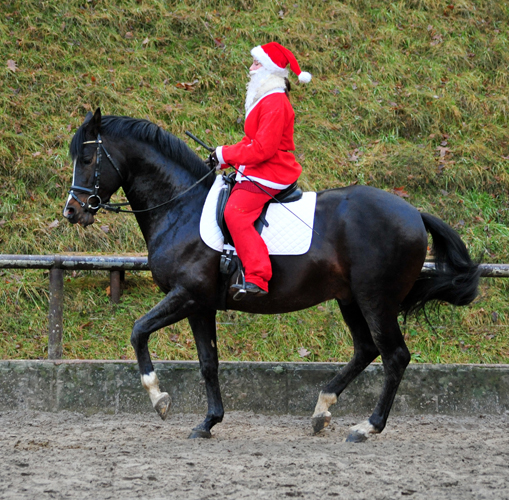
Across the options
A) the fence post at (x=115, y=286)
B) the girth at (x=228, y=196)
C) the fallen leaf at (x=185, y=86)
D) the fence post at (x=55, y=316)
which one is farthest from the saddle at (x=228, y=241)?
the fallen leaf at (x=185, y=86)

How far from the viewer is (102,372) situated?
228 inches

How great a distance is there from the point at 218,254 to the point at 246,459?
1.53m

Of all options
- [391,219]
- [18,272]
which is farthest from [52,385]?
[391,219]

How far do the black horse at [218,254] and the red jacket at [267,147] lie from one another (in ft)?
1.23

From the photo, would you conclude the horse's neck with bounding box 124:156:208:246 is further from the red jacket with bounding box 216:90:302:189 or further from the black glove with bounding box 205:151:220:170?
the red jacket with bounding box 216:90:302:189

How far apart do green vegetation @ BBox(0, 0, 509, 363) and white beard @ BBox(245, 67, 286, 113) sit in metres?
3.00

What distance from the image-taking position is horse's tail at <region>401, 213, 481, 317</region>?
5203mm

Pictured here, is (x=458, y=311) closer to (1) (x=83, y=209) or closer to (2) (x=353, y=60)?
(1) (x=83, y=209)

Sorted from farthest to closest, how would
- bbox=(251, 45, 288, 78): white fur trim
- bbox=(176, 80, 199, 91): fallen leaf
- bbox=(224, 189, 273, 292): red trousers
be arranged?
bbox=(176, 80, 199, 91): fallen leaf → bbox=(251, 45, 288, 78): white fur trim → bbox=(224, 189, 273, 292): red trousers

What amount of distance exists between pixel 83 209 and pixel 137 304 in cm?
271

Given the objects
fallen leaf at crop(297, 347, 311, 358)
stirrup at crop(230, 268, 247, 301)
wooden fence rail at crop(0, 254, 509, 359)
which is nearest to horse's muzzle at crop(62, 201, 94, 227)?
wooden fence rail at crop(0, 254, 509, 359)

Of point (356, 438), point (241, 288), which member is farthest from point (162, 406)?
point (356, 438)

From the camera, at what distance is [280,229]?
16.2 ft

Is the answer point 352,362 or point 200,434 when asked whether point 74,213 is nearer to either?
point 200,434
